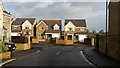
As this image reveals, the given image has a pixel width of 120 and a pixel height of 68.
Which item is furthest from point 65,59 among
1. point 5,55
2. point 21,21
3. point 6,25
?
point 21,21

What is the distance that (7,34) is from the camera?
59.1 meters

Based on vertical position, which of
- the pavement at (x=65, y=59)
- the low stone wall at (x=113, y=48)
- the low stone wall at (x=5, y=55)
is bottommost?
the pavement at (x=65, y=59)

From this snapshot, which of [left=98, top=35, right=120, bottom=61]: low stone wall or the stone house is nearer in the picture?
[left=98, top=35, right=120, bottom=61]: low stone wall

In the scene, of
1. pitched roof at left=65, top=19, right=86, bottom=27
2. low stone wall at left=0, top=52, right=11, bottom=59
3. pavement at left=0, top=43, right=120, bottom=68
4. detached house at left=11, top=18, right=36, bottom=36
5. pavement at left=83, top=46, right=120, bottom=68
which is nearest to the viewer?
pavement at left=83, top=46, right=120, bottom=68

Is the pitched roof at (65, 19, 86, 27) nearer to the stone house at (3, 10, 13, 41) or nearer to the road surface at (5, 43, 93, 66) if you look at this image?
the stone house at (3, 10, 13, 41)

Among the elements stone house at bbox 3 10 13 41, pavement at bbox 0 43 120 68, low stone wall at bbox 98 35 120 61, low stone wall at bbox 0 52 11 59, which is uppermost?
A: stone house at bbox 3 10 13 41

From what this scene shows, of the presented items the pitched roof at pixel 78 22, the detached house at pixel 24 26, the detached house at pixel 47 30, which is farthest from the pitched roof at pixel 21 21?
the pitched roof at pixel 78 22

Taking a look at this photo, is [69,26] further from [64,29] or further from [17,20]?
[17,20]

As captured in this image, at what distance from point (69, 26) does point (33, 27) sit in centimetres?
1262

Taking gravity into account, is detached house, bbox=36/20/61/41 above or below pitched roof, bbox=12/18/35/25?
below

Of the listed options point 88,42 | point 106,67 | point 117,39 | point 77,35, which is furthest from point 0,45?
point 77,35

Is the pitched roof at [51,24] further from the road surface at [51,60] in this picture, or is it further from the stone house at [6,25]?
the road surface at [51,60]

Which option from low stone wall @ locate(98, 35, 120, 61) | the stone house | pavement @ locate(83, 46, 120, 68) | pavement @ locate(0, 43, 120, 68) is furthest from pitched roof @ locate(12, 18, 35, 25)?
low stone wall @ locate(98, 35, 120, 61)

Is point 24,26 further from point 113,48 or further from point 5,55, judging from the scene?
point 113,48
